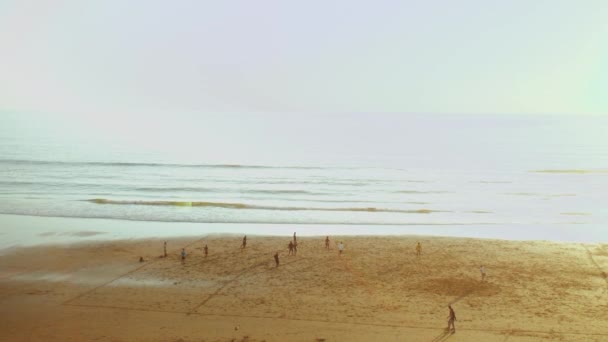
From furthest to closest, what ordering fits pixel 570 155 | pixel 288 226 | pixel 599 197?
pixel 570 155
pixel 599 197
pixel 288 226

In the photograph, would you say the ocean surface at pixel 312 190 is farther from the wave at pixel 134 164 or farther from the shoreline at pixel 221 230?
the shoreline at pixel 221 230

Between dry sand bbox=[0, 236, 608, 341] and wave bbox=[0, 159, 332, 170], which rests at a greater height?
wave bbox=[0, 159, 332, 170]

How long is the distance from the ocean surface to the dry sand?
9.27 m

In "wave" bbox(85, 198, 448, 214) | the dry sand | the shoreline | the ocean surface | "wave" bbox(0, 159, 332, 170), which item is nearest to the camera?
the dry sand

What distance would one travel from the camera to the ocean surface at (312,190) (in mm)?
40062

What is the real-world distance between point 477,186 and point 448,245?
103ft

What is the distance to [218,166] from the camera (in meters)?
75.6

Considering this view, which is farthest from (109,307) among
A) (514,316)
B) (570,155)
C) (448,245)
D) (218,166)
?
(570,155)

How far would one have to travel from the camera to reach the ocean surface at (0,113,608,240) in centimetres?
4006

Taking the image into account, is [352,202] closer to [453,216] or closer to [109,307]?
[453,216]

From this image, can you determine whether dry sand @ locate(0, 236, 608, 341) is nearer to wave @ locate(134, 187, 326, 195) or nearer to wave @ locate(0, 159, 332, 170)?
wave @ locate(134, 187, 326, 195)

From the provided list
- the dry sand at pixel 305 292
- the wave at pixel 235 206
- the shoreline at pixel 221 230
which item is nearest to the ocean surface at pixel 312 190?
the wave at pixel 235 206

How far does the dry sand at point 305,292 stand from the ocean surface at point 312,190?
9.27m

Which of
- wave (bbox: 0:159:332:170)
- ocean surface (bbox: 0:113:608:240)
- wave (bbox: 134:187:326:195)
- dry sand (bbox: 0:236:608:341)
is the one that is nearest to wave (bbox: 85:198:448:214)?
ocean surface (bbox: 0:113:608:240)
